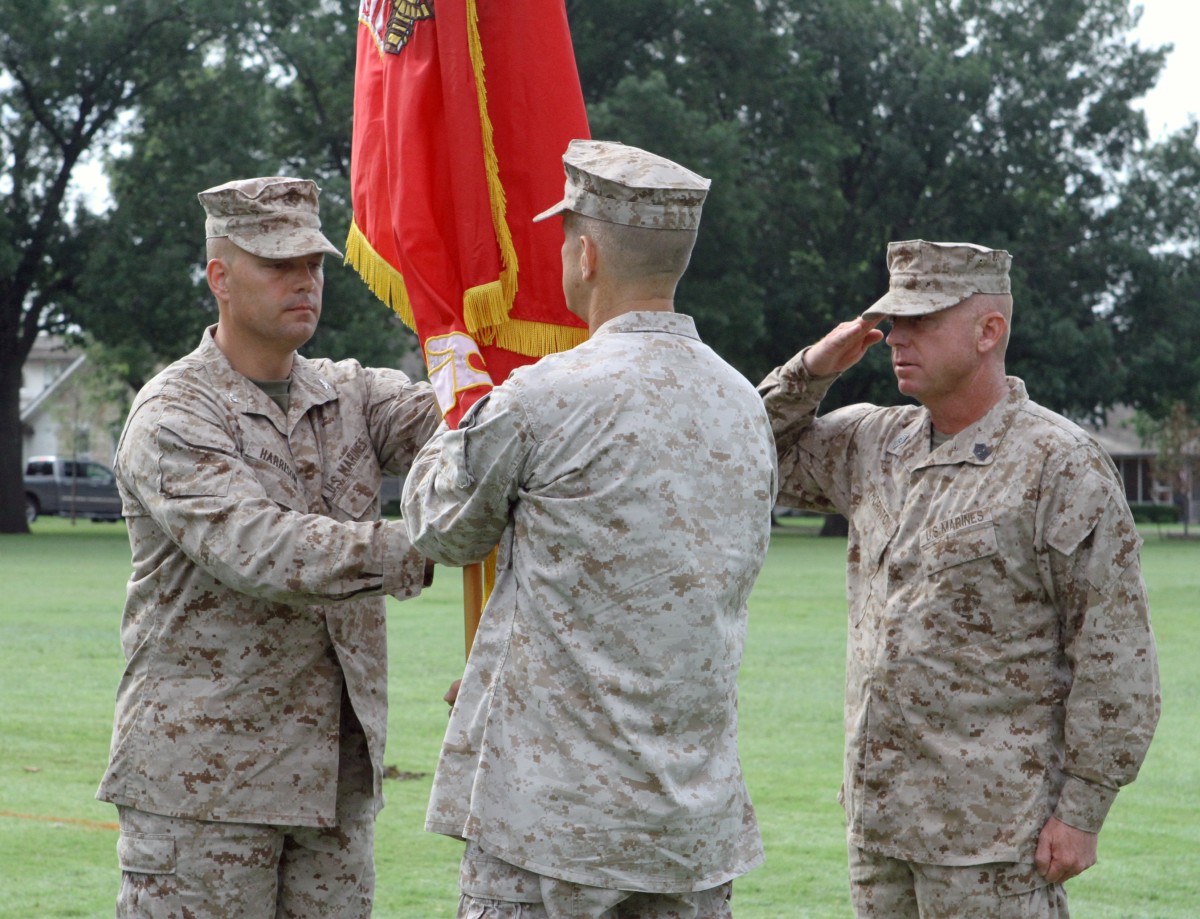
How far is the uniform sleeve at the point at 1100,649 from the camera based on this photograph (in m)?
3.62

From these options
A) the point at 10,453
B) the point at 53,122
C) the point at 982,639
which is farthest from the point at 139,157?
the point at 982,639

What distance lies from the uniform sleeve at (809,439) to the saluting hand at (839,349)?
0.10ft

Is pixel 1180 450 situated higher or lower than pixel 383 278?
lower

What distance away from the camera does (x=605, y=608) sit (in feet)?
9.34

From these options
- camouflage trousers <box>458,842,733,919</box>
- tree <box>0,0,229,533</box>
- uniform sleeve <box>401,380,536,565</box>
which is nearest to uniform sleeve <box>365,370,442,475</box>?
uniform sleeve <box>401,380,536,565</box>

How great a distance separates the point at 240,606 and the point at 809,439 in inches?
67.3

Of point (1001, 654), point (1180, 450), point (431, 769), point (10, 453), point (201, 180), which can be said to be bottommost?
point (1180, 450)

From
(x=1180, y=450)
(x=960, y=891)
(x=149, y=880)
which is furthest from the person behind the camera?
(x=1180, y=450)

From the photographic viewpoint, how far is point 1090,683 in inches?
143

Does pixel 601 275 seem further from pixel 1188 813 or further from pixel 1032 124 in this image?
pixel 1032 124

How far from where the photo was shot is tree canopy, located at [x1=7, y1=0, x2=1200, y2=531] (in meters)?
32.6

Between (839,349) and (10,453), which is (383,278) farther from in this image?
(10,453)

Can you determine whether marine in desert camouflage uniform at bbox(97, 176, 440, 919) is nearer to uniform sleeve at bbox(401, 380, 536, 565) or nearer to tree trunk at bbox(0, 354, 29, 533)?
uniform sleeve at bbox(401, 380, 536, 565)

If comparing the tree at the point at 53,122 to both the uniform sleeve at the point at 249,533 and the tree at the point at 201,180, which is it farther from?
the uniform sleeve at the point at 249,533
